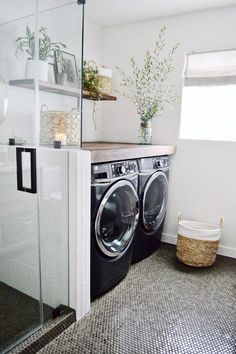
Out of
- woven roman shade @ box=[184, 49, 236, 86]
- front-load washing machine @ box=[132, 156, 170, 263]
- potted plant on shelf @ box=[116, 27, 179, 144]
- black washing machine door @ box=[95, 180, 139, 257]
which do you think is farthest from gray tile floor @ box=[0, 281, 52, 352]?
woven roman shade @ box=[184, 49, 236, 86]

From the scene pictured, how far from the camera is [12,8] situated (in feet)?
6.49

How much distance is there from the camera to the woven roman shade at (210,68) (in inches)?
98.5

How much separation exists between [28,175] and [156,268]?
143cm

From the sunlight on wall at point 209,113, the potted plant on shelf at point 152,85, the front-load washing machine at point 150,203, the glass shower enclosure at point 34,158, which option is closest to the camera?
the glass shower enclosure at point 34,158

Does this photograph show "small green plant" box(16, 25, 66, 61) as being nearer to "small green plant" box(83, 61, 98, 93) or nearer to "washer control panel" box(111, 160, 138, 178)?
"small green plant" box(83, 61, 98, 93)

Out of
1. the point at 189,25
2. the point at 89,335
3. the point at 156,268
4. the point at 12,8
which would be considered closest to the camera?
the point at 89,335

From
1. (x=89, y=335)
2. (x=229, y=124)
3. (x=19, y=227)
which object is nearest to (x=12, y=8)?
(x=19, y=227)

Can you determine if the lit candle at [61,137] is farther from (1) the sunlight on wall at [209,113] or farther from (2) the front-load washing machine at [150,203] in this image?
(1) the sunlight on wall at [209,113]

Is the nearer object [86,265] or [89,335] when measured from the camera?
[89,335]

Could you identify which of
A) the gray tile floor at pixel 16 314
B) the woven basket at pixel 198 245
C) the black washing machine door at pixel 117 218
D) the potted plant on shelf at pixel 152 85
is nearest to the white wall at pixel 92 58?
the potted plant on shelf at pixel 152 85

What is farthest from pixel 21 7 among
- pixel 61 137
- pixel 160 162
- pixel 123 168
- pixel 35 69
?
pixel 160 162

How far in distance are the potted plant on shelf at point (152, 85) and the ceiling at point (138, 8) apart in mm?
205

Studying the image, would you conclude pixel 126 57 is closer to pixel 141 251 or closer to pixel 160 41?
pixel 160 41

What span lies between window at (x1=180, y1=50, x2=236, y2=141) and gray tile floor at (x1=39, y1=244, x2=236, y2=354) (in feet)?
4.30
